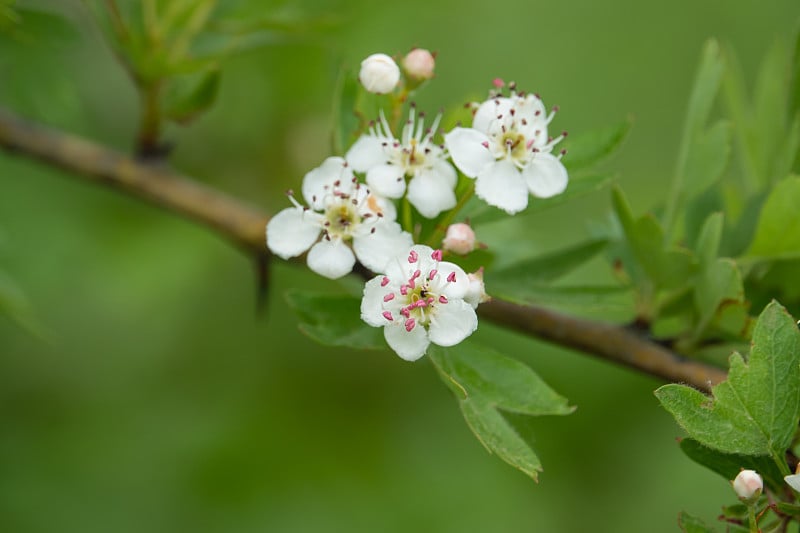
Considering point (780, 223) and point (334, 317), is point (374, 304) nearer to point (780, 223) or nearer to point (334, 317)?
point (334, 317)

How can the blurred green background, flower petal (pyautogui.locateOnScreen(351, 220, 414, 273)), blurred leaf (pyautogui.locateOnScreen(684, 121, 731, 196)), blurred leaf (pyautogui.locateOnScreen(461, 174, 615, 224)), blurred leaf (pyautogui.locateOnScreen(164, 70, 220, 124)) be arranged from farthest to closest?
the blurred green background
blurred leaf (pyautogui.locateOnScreen(164, 70, 220, 124))
blurred leaf (pyautogui.locateOnScreen(684, 121, 731, 196))
blurred leaf (pyautogui.locateOnScreen(461, 174, 615, 224))
flower petal (pyautogui.locateOnScreen(351, 220, 414, 273))

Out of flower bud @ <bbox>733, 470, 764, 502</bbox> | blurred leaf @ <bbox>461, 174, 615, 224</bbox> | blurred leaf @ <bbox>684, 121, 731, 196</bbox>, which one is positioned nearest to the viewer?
flower bud @ <bbox>733, 470, 764, 502</bbox>

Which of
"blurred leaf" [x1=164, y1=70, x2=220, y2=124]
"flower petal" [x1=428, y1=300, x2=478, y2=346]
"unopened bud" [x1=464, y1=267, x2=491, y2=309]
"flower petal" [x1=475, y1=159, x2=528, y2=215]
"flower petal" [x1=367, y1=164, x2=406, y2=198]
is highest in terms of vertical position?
"blurred leaf" [x1=164, y1=70, x2=220, y2=124]

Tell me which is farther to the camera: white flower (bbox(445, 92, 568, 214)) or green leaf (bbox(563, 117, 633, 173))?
green leaf (bbox(563, 117, 633, 173))

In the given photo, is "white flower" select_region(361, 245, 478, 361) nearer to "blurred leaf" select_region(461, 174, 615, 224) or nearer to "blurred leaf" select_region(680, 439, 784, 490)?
"blurred leaf" select_region(461, 174, 615, 224)

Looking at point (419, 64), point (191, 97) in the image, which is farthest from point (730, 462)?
point (191, 97)

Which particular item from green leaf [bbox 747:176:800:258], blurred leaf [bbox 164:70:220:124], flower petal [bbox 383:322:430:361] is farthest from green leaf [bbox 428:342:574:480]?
blurred leaf [bbox 164:70:220:124]

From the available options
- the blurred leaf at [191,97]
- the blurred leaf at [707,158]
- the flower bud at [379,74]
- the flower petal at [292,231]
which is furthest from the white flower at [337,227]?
the blurred leaf at [707,158]

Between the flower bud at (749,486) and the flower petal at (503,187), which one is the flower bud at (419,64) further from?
the flower bud at (749,486)

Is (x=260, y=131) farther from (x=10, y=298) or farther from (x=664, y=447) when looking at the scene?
(x=664, y=447)
